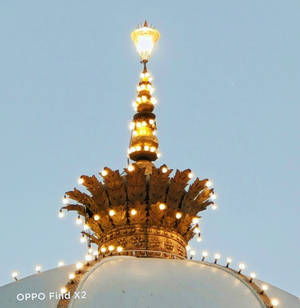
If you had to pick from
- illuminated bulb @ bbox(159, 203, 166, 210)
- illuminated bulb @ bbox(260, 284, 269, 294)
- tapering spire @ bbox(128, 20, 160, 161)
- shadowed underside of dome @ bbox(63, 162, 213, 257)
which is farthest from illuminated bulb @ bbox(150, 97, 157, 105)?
illuminated bulb @ bbox(260, 284, 269, 294)

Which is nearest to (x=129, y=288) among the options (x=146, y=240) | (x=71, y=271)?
(x=71, y=271)

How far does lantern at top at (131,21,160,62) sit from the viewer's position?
34.0 meters

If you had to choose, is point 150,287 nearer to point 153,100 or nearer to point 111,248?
point 111,248

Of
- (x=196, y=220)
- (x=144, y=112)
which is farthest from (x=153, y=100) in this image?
(x=196, y=220)

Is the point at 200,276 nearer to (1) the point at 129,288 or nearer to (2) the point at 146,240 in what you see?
(1) the point at 129,288

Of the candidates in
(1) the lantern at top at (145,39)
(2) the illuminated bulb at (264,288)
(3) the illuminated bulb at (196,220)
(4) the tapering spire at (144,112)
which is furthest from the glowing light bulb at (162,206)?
(1) the lantern at top at (145,39)

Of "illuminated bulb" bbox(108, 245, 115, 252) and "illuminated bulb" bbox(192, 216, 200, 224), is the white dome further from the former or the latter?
"illuminated bulb" bbox(192, 216, 200, 224)

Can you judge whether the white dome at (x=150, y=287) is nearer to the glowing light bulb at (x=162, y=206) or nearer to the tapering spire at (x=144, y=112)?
the glowing light bulb at (x=162, y=206)

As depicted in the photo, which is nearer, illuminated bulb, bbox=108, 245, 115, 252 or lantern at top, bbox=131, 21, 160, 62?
illuminated bulb, bbox=108, 245, 115, 252

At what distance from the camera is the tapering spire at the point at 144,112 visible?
101ft

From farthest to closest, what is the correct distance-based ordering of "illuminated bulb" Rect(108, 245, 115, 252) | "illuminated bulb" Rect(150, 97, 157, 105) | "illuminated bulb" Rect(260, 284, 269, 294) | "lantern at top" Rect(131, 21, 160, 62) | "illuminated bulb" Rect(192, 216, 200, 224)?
1. "lantern at top" Rect(131, 21, 160, 62)
2. "illuminated bulb" Rect(150, 97, 157, 105)
3. "illuminated bulb" Rect(192, 216, 200, 224)
4. "illuminated bulb" Rect(108, 245, 115, 252)
5. "illuminated bulb" Rect(260, 284, 269, 294)

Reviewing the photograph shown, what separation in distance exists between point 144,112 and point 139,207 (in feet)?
21.1

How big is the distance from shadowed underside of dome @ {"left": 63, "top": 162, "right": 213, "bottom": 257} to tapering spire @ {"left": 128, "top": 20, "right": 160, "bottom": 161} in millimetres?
3345

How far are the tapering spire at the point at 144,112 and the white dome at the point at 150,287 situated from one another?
8928 millimetres
